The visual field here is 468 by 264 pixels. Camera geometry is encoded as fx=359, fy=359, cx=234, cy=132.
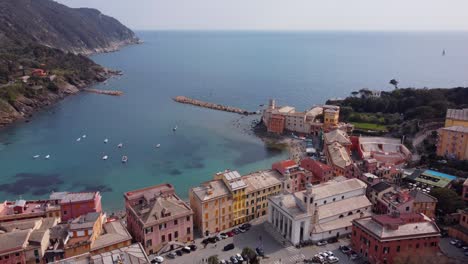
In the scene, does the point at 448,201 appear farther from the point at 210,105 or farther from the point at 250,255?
the point at 210,105

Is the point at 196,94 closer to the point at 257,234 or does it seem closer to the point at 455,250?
the point at 257,234

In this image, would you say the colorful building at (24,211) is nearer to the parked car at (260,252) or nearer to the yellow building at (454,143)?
the parked car at (260,252)

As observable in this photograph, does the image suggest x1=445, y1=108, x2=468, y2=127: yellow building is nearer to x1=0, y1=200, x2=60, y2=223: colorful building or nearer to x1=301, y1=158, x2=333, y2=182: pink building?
x1=301, y1=158, x2=333, y2=182: pink building

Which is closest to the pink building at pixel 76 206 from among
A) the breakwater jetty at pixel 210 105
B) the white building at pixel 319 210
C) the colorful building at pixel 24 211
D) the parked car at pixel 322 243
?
the colorful building at pixel 24 211

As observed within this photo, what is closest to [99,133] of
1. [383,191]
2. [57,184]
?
[57,184]

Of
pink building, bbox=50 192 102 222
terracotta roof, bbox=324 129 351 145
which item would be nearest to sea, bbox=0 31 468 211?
terracotta roof, bbox=324 129 351 145

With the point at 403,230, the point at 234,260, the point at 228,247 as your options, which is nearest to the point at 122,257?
the point at 234,260
